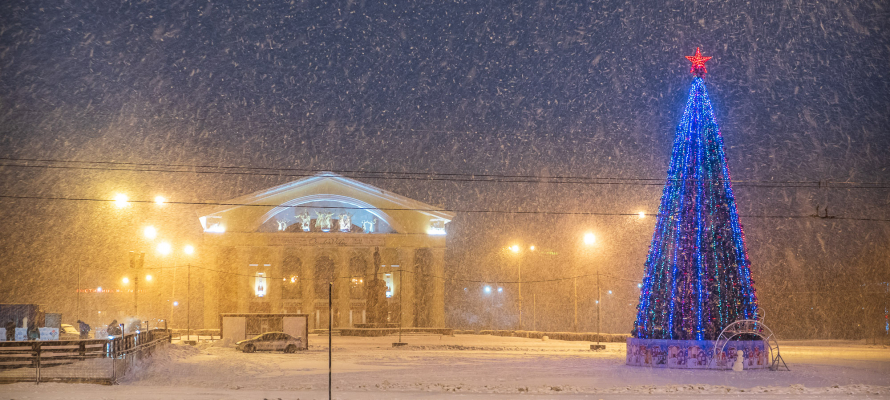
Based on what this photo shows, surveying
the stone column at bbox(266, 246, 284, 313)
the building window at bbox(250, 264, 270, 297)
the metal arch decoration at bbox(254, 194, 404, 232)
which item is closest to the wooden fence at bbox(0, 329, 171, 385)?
the metal arch decoration at bbox(254, 194, 404, 232)

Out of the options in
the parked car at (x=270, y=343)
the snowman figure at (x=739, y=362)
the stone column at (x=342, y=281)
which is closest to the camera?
the snowman figure at (x=739, y=362)

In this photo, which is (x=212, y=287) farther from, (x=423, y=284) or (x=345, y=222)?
(x=423, y=284)

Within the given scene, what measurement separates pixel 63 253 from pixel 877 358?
86681mm

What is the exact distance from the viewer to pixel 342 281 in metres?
76.9

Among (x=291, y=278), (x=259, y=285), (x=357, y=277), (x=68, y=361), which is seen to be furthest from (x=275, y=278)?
(x=68, y=361)

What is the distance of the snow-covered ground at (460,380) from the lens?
2164 centimetres

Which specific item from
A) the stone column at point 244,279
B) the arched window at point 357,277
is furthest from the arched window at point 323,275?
the stone column at point 244,279

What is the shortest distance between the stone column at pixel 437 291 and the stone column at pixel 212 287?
22.1 m

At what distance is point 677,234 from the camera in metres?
29.0

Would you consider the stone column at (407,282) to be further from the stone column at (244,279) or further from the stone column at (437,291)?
the stone column at (244,279)

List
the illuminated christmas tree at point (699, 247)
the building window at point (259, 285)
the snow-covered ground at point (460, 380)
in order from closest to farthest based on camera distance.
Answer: the snow-covered ground at point (460, 380) < the illuminated christmas tree at point (699, 247) < the building window at point (259, 285)

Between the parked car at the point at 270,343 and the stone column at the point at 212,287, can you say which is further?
the stone column at the point at 212,287

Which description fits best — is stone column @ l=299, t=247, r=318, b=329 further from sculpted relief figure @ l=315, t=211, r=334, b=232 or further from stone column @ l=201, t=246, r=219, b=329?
stone column @ l=201, t=246, r=219, b=329

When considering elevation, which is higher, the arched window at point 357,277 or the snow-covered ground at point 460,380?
the arched window at point 357,277
